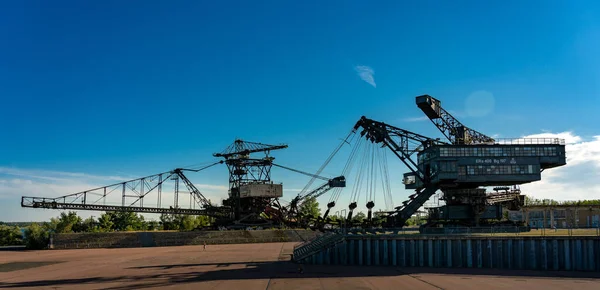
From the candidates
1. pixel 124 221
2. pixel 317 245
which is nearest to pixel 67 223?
pixel 124 221

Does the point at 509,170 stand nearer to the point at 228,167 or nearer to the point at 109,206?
the point at 228,167

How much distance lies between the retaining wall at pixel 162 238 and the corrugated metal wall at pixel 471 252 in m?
35.2

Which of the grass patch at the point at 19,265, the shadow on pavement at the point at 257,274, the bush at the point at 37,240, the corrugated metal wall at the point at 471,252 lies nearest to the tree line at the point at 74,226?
the bush at the point at 37,240

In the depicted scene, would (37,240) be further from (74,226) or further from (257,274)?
(257,274)

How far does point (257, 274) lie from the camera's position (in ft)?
121

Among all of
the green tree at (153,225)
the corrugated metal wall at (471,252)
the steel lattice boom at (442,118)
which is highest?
the steel lattice boom at (442,118)

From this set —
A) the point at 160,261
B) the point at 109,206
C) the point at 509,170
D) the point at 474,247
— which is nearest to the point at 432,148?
the point at 509,170

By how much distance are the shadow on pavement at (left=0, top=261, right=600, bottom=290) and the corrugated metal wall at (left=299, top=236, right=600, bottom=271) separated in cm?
165

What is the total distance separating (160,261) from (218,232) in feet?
101

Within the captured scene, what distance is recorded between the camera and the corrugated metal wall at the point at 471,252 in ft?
127

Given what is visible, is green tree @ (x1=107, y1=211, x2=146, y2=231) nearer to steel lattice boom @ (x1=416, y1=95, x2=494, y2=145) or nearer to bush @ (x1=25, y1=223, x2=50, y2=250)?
bush @ (x1=25, y1=223, x2=50, y2=250)

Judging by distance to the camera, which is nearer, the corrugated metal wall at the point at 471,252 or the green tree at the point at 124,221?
the corrugated metal wall at the point at 471,252

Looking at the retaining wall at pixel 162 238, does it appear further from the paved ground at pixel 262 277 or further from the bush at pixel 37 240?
the paved ground at pixel 262 277

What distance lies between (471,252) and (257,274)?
800 inches
